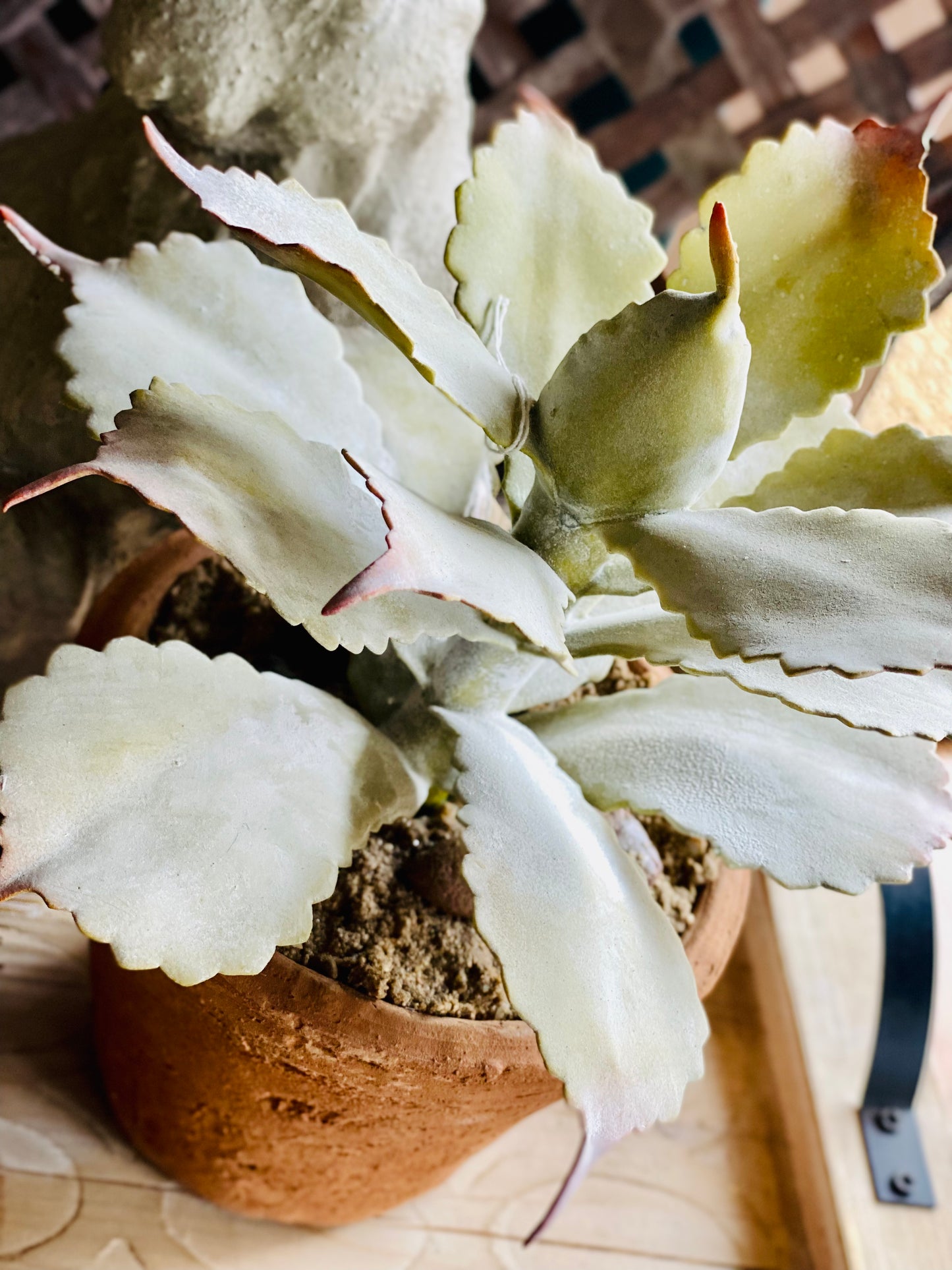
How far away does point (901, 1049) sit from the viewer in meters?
0.73

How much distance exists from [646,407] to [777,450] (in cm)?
19

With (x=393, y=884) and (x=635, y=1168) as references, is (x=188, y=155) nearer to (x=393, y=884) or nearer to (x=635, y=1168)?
(x=393, y=884)

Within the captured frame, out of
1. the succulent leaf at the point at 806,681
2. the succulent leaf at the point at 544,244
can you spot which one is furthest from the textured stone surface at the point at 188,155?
the succulent leaf at the point at 806,681

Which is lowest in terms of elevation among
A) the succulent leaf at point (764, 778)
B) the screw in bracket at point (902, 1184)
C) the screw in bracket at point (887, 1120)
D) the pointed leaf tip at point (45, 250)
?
the screw in bracket at point (902, 1184)

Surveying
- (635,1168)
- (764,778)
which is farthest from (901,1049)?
(764,778)

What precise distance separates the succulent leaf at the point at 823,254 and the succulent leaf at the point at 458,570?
15 cm

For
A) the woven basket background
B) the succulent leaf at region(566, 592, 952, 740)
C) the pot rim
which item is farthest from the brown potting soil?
the woven basket background

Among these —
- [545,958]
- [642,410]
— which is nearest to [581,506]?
[642,410]

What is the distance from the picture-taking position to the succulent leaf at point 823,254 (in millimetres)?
443

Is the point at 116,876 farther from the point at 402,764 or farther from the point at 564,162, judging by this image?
the point at 564,162

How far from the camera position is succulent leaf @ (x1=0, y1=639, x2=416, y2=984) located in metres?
0.36

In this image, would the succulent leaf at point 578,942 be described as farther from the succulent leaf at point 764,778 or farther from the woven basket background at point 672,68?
the woven basket background at point 672,68

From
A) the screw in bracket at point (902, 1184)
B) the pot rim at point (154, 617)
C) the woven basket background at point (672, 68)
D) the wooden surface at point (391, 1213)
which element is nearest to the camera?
the pot rim at point (154, 617)

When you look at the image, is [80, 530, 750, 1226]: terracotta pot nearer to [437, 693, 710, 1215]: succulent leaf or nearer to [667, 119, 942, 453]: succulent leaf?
[437, 693, 710, 1215]: succulent leaf
